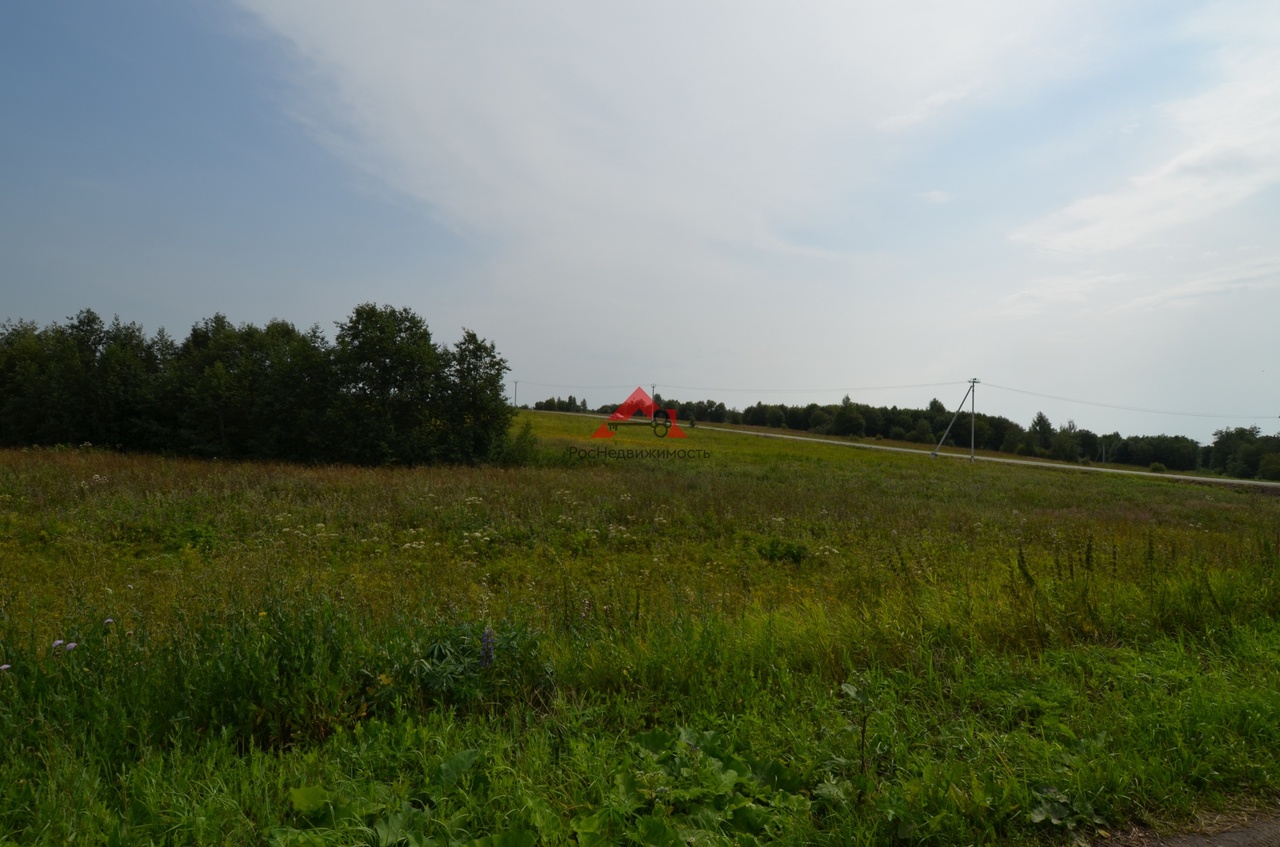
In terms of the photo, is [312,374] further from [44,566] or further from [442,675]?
[442,675]

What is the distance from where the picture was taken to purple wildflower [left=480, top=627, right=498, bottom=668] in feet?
11.2

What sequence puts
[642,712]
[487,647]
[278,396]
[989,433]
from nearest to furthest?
[642,712] → [487,647] → [278,396] → [989,433]

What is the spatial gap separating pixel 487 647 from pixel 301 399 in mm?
23972

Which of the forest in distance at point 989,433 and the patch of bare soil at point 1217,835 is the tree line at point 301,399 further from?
the forest in distance at point 989,433

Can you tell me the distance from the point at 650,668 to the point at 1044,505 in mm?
20094

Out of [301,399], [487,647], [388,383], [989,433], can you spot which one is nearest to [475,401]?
[388,383]

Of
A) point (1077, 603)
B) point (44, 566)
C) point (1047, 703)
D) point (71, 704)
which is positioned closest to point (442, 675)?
point (71, 704)

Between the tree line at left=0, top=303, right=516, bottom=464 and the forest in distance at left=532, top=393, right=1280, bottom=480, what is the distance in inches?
1309

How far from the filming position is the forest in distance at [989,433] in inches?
2306

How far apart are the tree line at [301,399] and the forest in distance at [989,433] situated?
33.3 metres

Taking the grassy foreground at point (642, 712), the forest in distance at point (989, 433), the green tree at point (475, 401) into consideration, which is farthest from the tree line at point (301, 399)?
the forest in distance at point (989, 433)

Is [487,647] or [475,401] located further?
[475,401]

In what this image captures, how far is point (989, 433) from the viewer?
71125mm

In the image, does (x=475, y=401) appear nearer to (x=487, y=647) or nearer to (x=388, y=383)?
(x=388, y=383)
